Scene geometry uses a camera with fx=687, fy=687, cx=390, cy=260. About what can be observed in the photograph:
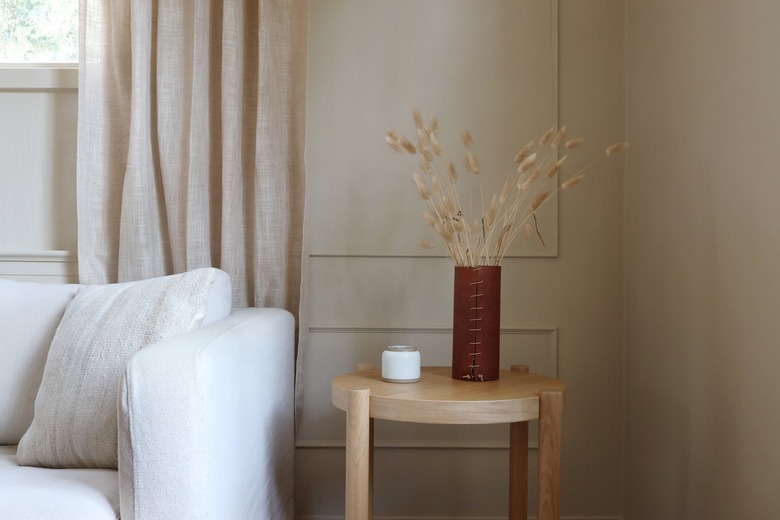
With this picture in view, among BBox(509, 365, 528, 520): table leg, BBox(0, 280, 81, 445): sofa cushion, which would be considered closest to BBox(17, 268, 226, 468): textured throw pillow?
BBox(0, 280, 81, 445): sofa cushion

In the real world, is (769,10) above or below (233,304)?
above

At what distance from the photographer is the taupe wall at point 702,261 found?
4.30 feet

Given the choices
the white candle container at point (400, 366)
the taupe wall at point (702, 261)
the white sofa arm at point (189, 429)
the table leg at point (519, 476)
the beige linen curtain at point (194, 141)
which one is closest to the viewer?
the white sofa arm at point (189, 429)

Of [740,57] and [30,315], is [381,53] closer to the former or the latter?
[740,57]

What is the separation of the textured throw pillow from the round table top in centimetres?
39

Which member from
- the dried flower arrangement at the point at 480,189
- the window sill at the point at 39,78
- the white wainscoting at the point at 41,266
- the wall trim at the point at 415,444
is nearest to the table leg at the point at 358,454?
the dried flower arrangement at the point at 480,189

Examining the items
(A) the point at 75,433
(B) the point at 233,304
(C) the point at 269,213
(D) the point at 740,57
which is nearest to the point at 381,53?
(C) the point at 269,213

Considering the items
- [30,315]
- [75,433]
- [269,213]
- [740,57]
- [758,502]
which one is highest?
[740,57]

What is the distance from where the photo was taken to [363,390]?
54.7 inches

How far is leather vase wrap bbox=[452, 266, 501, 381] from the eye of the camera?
1582 mm

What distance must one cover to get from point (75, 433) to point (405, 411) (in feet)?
2.15

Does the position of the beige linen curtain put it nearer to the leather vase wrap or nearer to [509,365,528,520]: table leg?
the leather vase wrap

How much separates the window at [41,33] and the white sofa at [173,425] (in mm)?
884

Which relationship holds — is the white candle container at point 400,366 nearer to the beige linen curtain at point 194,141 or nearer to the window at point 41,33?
the beige linen curtain at point 194,141
